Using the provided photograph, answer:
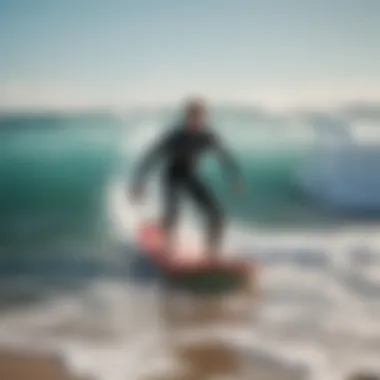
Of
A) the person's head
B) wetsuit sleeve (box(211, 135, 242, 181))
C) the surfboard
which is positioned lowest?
the surfboard

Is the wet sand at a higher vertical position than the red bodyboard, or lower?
lower

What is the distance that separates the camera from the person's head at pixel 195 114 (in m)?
1.17

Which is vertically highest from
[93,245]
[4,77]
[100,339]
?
[4,77]

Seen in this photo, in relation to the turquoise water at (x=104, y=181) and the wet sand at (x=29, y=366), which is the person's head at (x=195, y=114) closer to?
the turquoise water at (x=104, y=181)

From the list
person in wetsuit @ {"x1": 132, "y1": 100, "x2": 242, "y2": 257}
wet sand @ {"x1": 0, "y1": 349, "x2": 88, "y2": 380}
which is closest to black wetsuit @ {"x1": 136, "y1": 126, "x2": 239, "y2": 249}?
person in wetsuit @ {"x1": 132, "y1": 100, "x2": 242, "y2": 257}

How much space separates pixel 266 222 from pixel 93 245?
262 mm

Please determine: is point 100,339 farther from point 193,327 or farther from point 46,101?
point 46,101

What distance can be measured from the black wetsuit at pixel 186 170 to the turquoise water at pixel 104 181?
0.05 ft

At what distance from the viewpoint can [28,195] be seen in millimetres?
Answer: 1182

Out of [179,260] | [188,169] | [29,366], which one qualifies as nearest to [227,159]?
[188,169]

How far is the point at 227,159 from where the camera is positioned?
116 cm

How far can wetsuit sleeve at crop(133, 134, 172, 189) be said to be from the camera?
1.17 m

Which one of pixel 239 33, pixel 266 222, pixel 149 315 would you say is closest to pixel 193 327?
pixel 149 315

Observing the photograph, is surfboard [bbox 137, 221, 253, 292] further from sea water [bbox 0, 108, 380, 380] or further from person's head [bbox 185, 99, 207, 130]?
person's head [bbox 185, 99, 207, 130]
